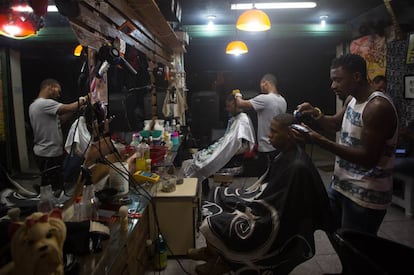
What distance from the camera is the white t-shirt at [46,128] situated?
3.94 feet

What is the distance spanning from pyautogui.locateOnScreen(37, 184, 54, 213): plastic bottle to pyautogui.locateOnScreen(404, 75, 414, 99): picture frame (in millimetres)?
4385

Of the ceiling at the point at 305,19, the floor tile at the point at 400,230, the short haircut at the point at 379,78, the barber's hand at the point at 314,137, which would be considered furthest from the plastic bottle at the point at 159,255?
the short haircut at the point at 379,78

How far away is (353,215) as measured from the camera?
174cm

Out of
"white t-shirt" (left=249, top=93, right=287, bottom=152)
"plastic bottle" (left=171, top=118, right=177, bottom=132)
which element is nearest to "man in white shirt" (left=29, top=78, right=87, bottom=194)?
"plastic bottle" (left=171, top=118, right=177, bottom=132)

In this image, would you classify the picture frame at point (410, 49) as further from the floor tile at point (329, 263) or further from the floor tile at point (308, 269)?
the floor tile at point (308, 269)

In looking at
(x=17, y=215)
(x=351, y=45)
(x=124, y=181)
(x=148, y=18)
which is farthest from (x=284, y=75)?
(x=17, y=215)

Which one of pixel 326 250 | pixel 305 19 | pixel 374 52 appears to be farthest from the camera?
pixel 305 19

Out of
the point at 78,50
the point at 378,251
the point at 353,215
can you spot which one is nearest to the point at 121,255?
the point at 78,50

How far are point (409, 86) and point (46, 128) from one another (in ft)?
14.5

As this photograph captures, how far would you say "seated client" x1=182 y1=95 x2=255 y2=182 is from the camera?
3.82 meters

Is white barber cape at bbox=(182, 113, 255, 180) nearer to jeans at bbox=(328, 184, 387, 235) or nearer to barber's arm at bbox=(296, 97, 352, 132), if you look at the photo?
barber's arm at bbox=(296, 97, 352, 132)

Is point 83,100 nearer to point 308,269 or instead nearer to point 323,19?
point 308,269

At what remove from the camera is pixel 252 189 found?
245 centimetres

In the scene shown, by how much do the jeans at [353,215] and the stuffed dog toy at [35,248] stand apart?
59.1 inches
